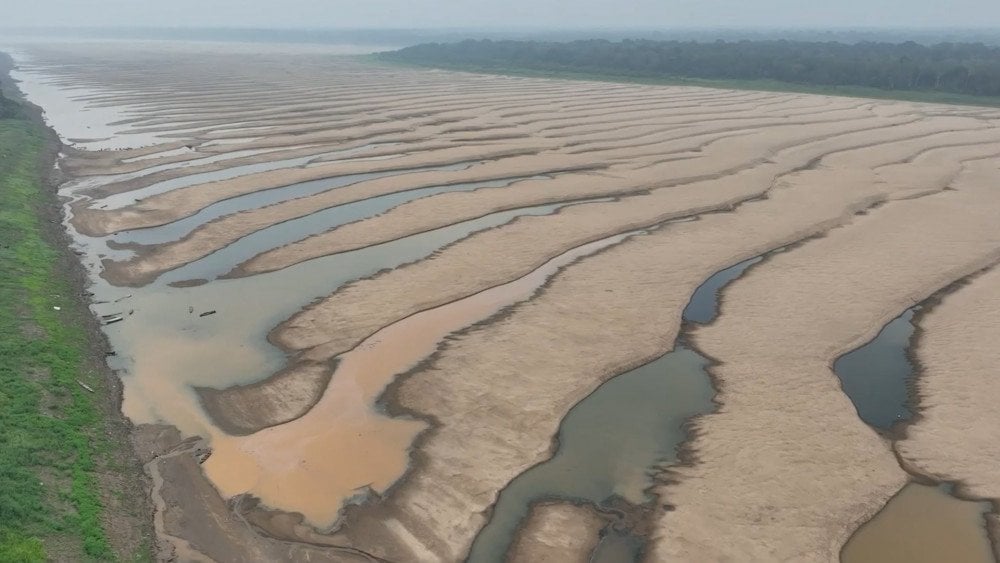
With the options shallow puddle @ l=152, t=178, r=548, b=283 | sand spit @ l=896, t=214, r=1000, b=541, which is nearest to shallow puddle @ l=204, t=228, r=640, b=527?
sand spit @ l=896, t=214, r=1000, b=541

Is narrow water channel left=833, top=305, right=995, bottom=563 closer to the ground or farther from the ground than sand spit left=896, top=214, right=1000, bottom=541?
closer to the ground

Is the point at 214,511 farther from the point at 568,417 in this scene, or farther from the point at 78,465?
the point at 568,417

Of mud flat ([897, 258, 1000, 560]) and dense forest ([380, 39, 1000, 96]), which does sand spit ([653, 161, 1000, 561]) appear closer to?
mud flat ([897, 258, 1000, 560])

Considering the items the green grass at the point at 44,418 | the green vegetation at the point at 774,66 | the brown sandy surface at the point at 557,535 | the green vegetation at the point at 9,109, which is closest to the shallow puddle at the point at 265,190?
the green grass at the point at 44,418

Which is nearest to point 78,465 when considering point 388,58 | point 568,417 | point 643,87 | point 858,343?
point 568,417

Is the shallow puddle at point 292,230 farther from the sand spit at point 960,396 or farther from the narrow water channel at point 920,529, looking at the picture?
the sand spit at point 960,396
